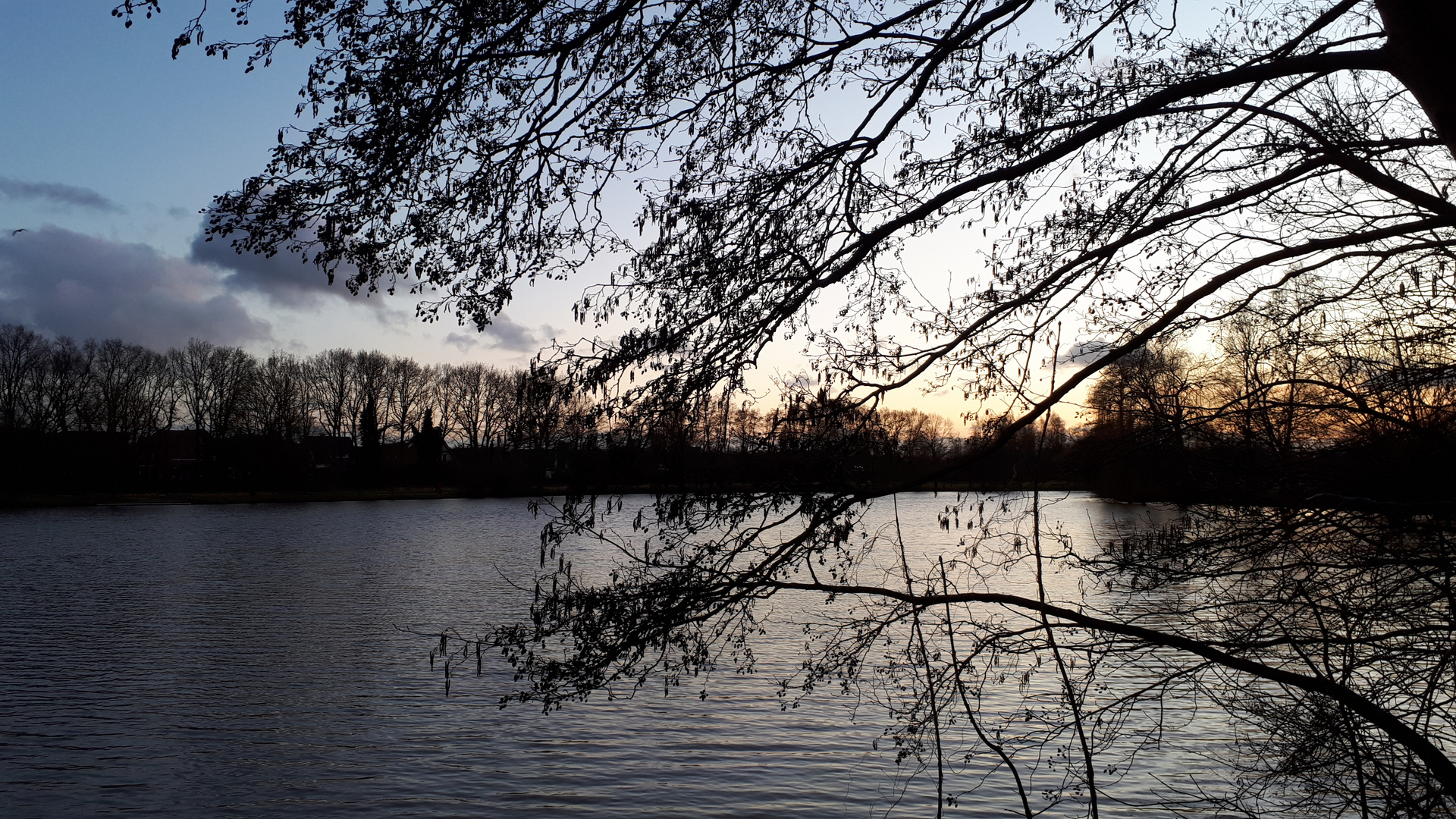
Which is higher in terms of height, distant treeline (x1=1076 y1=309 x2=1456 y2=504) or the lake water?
distant treeline (x1=1076 y1=309 x2=1456 y2=504)

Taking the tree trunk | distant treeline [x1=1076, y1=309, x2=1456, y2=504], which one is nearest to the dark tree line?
distant treeline [x1=1076, y1=309, x2=1456, y2=504]

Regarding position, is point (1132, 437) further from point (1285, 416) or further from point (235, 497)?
point (235, 497)

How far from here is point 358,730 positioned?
12281 millimetres

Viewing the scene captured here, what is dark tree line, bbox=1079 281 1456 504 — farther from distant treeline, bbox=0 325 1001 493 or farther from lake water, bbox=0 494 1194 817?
distant treeline, bbox=0 325 1001 493

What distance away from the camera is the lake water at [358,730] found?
9.95 meters

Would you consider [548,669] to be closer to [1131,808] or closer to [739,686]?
[1131,808]

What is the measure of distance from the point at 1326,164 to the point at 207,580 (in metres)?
26.8

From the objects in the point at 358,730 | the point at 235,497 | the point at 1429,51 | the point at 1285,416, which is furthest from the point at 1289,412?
the point at 235,497

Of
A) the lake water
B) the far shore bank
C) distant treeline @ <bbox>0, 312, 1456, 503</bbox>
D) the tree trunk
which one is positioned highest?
the tree trunk

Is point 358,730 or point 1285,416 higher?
point 1285,416

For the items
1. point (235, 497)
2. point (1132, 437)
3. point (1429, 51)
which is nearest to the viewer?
point (1429, 51)

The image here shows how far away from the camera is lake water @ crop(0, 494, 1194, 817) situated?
9953 millimetres

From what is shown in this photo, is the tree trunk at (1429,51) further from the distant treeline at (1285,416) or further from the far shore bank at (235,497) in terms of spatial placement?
the far shore bank at (235,497)

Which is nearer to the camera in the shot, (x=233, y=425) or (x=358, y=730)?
(x=358, y=730)
